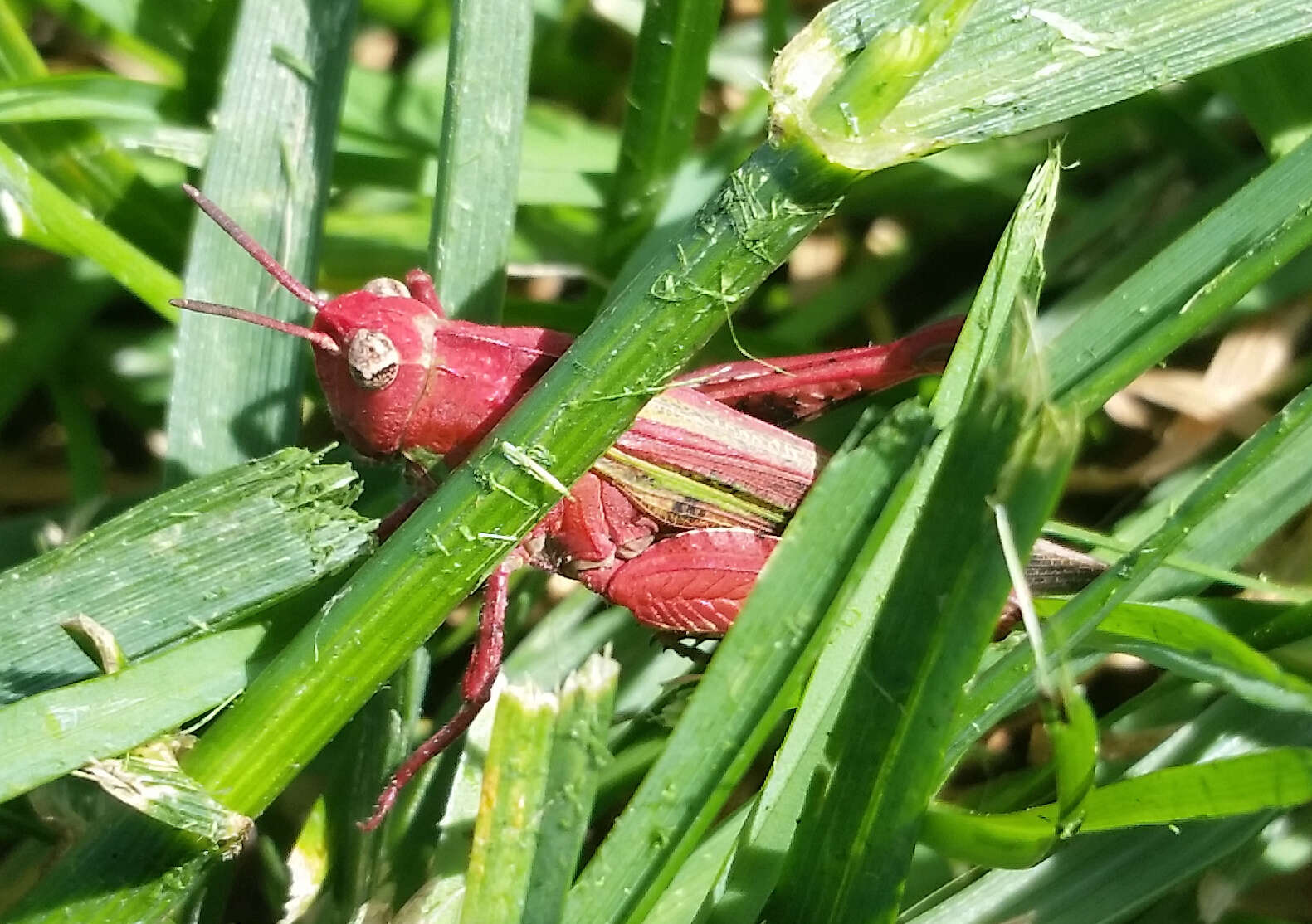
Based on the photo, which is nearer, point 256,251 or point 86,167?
point 256,251

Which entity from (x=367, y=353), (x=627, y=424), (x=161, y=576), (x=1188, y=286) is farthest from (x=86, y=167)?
(x=1188, y=286)

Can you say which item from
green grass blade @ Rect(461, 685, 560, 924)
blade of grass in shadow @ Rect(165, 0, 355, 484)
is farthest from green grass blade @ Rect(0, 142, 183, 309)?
green grass blade @ Rect(461, 685, 560, 924)

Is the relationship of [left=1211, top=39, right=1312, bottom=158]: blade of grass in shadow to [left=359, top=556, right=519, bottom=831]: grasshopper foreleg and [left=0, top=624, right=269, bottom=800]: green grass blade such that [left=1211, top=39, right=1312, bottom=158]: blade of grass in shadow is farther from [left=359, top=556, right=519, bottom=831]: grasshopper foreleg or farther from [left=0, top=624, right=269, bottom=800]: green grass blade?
[left=0, top=624, right=269, bottom=800]: green grass blade

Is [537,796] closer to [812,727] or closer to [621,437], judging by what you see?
[812,727]

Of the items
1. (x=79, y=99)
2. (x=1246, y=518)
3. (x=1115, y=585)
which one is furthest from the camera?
(x=79, y=99)

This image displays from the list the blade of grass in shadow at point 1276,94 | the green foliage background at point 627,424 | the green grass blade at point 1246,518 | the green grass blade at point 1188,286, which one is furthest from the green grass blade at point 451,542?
the blade of grass in shadow at point 1276,94

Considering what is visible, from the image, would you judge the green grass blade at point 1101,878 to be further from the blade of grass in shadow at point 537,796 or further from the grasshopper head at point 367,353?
the grasshopper head at point 367,353
